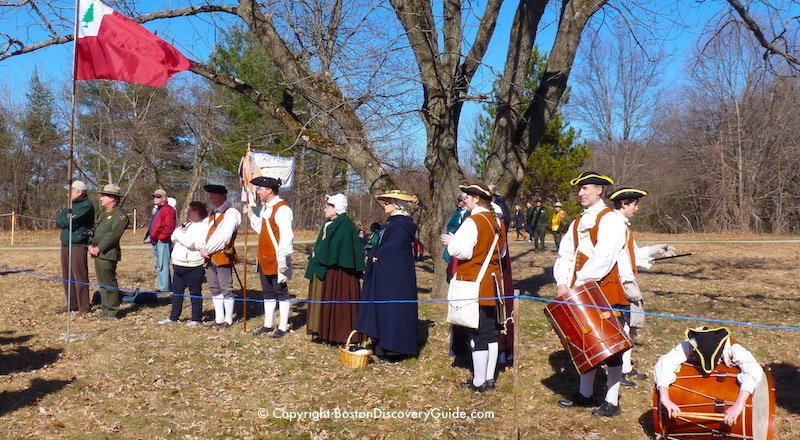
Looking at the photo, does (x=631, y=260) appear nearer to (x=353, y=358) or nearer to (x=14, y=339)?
(x=353, y=358)

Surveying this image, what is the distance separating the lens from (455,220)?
995 cm

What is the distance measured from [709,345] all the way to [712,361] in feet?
0.36

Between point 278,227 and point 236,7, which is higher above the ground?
point 236,7

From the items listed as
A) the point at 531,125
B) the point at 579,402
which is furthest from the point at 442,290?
the point at 579,402

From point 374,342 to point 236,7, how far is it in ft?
18.6

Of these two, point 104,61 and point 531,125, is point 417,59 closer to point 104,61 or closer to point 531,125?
point 531,125

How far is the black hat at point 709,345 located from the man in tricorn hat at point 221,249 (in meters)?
6.01

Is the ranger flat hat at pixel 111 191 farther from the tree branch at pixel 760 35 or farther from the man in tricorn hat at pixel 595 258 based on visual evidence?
the tree branch at pixel 760 35

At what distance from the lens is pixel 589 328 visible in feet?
16.5

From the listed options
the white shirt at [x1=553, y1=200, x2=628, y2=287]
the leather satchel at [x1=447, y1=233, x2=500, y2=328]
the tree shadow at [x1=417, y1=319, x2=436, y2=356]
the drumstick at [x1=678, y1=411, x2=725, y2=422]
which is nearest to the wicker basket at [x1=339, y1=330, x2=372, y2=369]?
the tree shadow at [x1=417, y1=319, x2=436, y2=356]

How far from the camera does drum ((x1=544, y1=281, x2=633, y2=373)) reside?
16.5ft

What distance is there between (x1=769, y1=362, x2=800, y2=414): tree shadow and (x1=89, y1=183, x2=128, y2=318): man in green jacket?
816cm

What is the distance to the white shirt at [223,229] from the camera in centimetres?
855

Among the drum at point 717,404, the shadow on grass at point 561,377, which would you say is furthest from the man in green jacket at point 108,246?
the drum at point 717,404
